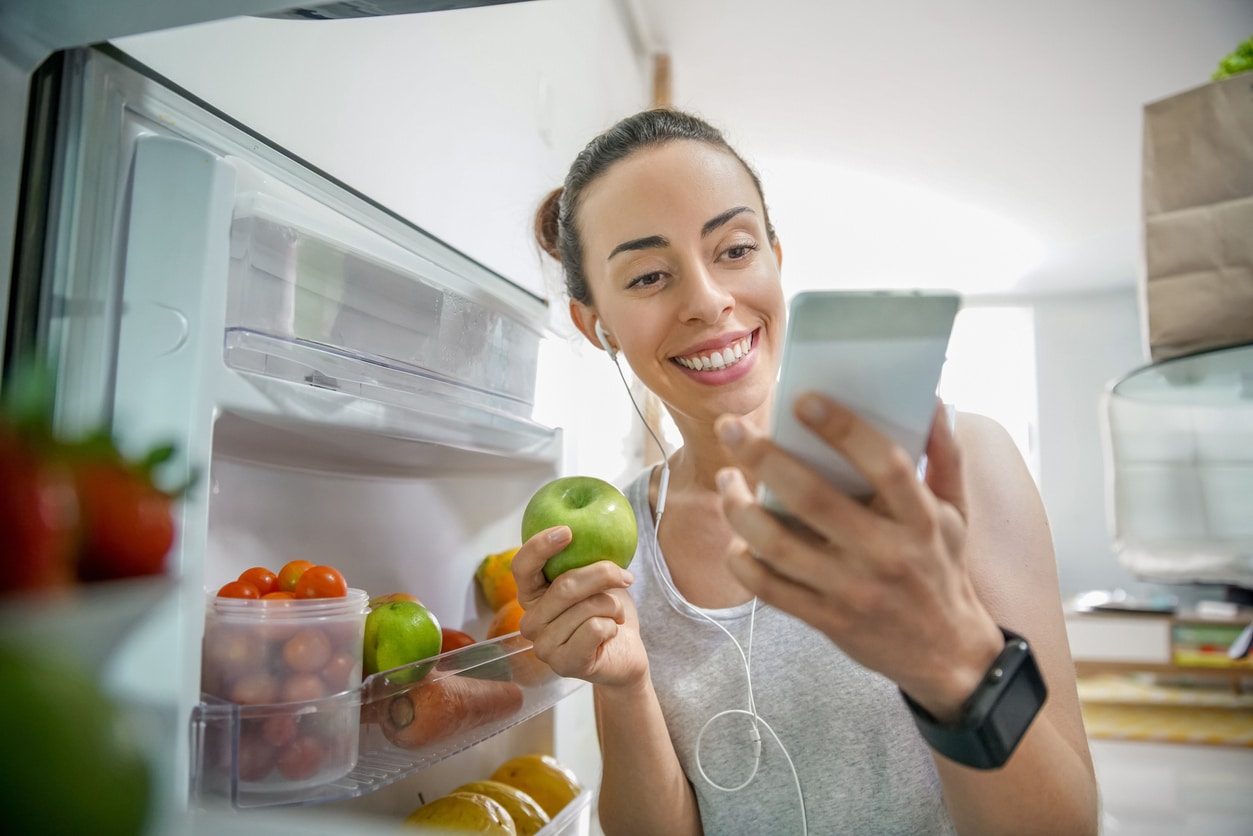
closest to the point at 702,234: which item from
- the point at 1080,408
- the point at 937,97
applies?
the point at 937,97

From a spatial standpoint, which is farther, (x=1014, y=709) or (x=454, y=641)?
(x=454, y=641)

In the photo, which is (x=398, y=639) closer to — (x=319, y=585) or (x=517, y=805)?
(x=319, y=585)

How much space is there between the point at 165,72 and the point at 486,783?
0.67 metres

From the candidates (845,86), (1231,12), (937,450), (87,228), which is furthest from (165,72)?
(1231,12)

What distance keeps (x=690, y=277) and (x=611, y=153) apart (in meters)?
0.19

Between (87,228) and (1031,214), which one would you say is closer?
(87,228)

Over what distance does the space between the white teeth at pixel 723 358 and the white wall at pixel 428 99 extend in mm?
324

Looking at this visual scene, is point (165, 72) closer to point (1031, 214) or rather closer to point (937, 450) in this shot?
point (937, 450)

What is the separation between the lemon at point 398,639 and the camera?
2.02 ft

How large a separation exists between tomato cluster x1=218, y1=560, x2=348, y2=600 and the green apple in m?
0.17

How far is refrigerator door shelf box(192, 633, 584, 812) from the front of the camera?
0.43m

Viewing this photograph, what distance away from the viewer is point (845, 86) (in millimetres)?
2412

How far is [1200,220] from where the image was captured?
900 mm

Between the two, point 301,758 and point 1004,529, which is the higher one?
point 1004,529
